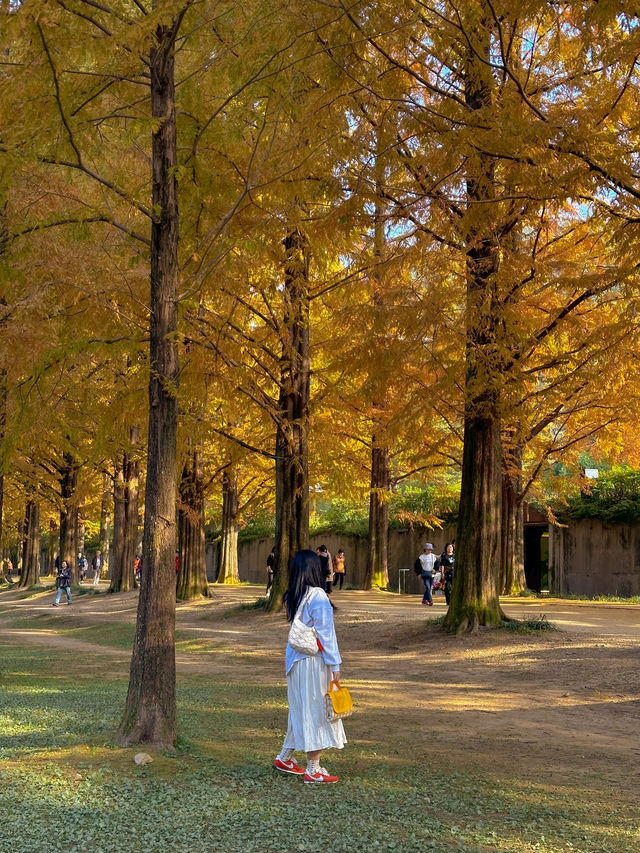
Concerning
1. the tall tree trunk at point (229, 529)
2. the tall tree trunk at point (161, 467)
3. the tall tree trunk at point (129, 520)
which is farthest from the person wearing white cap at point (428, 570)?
the tall tree trunk at point (161, 467)

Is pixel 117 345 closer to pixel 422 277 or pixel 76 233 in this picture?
pixel 76 233

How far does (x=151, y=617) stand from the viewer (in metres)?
7.03

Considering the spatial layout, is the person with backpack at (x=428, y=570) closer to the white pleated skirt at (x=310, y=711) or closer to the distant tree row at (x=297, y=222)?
the distant tree row at (x=297, y=222)

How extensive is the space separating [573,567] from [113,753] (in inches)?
850

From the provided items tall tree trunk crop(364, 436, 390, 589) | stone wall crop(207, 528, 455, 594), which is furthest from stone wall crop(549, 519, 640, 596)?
tall tree trunk crop(364, 436, 390, 589)

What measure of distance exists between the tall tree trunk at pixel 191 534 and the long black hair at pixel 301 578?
18.5m

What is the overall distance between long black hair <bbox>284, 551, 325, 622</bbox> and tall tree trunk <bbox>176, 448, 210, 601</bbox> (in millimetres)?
18536

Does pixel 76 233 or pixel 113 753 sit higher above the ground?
pixel 76 233

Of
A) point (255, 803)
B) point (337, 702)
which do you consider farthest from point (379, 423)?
point (255, 803)

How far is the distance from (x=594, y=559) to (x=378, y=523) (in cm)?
646

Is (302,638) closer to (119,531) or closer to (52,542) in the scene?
(119,531)

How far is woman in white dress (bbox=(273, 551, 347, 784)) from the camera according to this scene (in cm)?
609

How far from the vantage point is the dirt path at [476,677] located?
7.26m

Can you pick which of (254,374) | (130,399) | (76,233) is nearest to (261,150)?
(76,233)
